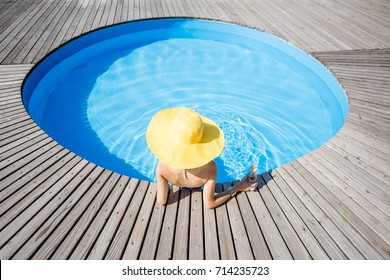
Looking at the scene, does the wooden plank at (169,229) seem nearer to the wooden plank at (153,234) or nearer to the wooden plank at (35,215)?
the wooden plank at (153,234)

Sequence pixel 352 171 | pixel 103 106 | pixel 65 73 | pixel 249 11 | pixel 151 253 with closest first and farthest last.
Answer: pixel 151 253, pixel 352 171, pixel 103 106, pixel 65 73, pixel 249 11

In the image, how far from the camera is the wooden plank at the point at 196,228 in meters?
2.64

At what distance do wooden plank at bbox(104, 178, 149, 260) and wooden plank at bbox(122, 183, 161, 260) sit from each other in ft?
0.10

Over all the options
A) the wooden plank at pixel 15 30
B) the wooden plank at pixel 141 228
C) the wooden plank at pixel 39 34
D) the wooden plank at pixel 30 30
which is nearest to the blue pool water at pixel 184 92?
the wooden plank at pixel 39 34

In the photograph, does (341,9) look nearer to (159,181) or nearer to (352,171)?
(352,171)

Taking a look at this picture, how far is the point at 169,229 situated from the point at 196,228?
0.27 metres

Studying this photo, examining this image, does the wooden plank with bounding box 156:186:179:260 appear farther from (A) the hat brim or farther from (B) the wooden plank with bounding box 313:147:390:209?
(B) the wooden plank with bounding box 313:147:390:209

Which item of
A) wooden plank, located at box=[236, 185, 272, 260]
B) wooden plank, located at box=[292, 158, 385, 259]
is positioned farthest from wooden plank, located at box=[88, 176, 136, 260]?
wooden plank, located at box=[292, 158, 385, 259]

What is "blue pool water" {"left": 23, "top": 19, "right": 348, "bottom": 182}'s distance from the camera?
15.9ft

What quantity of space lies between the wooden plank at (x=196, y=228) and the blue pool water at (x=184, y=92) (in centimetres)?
142
